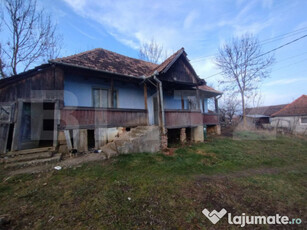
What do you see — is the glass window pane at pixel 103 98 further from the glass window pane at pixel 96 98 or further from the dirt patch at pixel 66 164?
the dirt patch at pixel 66 164

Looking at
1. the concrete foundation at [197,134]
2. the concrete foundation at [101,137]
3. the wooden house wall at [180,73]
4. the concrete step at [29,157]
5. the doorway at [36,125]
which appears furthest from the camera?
the concrete foundation at [197,134]

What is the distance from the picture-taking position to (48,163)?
15.5 feet

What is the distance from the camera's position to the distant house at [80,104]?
5289 mm

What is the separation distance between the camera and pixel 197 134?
9273mm

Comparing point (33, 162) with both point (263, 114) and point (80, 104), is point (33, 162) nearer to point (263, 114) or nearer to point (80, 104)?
point (80, 104)

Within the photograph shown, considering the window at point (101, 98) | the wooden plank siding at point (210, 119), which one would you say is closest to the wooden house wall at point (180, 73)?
the window at point (101, 98)

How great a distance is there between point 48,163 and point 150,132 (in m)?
4.09

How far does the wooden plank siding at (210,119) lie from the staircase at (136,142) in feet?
21.2

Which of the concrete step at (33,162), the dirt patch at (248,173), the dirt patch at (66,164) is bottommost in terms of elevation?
the dirt patch at (248,173)

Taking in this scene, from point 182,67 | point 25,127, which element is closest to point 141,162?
point 25,127

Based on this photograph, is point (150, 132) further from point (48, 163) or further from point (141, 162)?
point (48, 163)

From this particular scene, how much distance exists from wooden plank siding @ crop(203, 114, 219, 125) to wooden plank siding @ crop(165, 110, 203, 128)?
9.23ft

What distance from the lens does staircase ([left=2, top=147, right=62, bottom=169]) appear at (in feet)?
14.8

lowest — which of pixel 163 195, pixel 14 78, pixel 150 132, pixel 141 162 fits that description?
pixel 163 195
